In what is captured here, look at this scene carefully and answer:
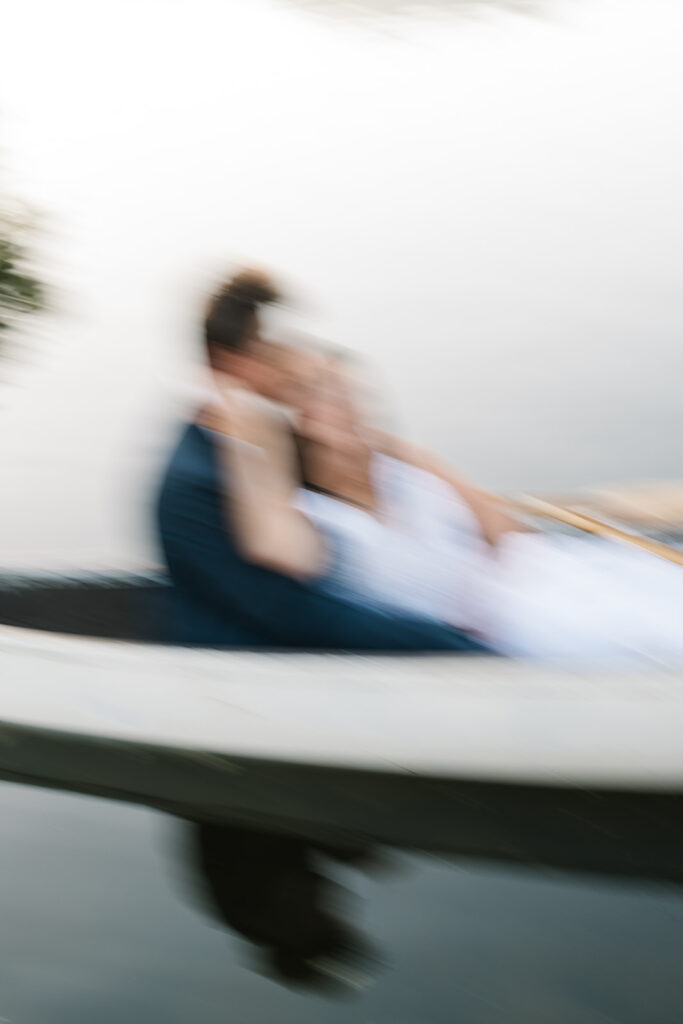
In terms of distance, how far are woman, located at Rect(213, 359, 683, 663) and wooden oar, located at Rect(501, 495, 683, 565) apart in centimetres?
2

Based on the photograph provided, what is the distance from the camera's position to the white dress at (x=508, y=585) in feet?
4.24

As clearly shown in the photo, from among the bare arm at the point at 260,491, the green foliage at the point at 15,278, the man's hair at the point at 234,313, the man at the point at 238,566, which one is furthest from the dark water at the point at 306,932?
the green foliage at the point at 15,278

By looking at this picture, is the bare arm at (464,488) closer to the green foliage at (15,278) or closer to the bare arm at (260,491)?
the bare arm at (260,491)

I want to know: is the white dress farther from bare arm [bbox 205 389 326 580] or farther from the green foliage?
the green foliage

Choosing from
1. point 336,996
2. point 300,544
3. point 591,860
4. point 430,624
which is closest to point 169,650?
point 300,544

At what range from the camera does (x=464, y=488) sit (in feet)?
4.80

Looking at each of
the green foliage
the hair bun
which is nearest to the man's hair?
the hair bun

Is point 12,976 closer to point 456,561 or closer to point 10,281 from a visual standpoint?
point 456,561

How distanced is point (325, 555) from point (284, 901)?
0.40 m

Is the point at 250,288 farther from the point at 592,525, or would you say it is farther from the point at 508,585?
the point at 592,525

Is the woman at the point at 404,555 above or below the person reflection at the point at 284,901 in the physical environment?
above

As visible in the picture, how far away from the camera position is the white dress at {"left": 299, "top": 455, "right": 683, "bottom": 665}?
50.9 inches

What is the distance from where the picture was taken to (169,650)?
129cm

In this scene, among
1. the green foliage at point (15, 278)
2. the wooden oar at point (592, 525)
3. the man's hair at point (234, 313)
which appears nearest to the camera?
→ the man's hair at point (234, 313)
